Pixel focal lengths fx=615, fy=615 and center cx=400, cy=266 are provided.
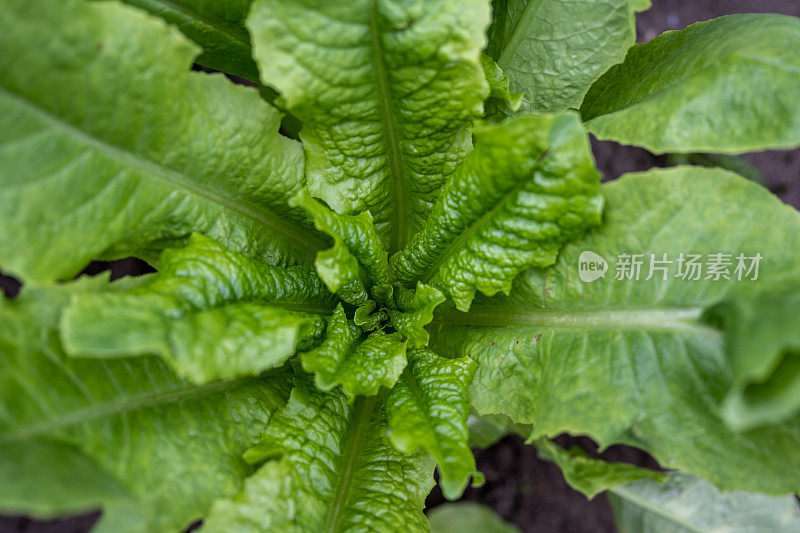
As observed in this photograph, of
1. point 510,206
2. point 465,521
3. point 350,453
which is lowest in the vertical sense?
point 465,521

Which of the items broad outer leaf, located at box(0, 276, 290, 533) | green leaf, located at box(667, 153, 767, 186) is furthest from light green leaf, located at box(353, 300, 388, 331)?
green leaf, located at box(667, 153, 767, 186)

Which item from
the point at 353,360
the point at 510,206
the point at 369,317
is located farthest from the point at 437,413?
the point at 510,206

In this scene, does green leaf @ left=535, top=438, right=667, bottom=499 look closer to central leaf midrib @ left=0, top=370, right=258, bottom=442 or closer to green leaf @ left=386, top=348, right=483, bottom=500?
green leaf @ left=386, top=348, right=483, bottom=500

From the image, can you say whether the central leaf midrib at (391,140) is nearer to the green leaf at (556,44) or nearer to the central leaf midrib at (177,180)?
the central leaf midrib at (177,180)

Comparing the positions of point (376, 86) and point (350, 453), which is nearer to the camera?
point (376, 86)

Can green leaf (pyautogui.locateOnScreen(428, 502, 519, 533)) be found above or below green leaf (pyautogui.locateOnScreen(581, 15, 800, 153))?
below

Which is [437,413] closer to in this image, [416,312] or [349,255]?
[416,312]

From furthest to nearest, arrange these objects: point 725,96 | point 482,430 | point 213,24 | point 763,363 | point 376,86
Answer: point 482,430 < point 213,24 < point 376,86 < point 725,96 < point 763,363
